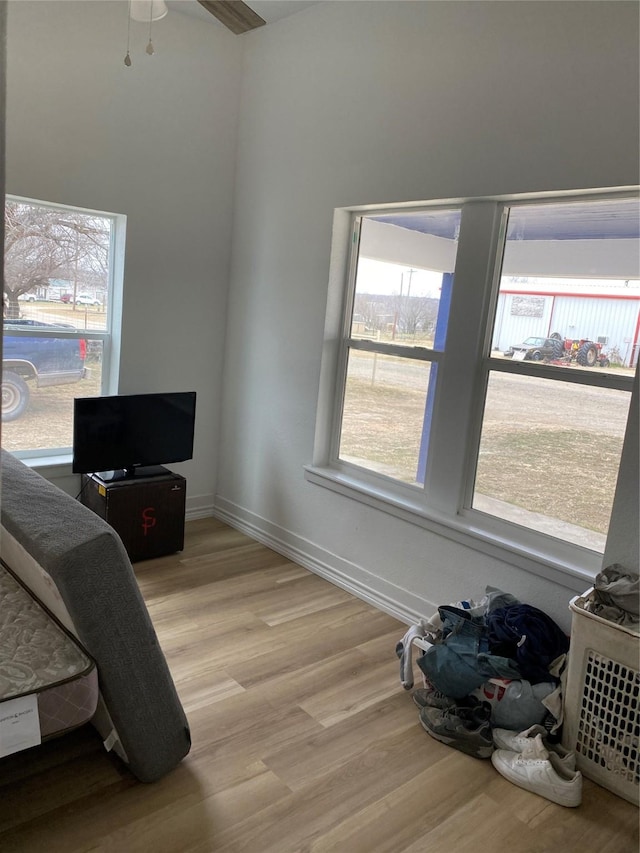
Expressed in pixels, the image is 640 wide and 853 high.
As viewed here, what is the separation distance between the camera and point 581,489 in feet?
8.70

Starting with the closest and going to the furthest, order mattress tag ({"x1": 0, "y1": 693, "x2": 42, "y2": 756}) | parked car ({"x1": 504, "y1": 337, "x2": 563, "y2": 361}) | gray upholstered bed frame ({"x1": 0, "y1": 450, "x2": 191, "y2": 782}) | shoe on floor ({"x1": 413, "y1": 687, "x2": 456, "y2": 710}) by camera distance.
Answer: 1. mattress tag ({"x1": 0, "y1": 693, "x2": 42, "y2": 756})
2. gray upholstered bed frame ({"x1": 0, "y1": 450, "x2": 191, "y2": 782})
3. shoe on floor ({"x1": 413, "y1": 687, "x2": 456, "y2": 710})
4. parked car ({"x1": 504, "y1": 337, "x2": 563, "y2": 361})

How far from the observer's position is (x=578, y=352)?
262cm

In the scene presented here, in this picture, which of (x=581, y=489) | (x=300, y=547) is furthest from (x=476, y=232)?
(x=300, y=547)

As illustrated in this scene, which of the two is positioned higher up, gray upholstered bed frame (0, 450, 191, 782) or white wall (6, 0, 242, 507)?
white wall (6, 0, 242, 507)

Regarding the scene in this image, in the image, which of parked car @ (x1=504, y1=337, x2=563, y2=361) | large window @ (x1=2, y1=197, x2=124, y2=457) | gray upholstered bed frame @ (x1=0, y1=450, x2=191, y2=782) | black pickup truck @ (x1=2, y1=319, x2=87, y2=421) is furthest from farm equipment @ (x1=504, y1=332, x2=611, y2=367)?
black pickup truck @ (x1=2, y1=319, x2=87, y2=421)

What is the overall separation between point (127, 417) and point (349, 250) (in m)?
1.55

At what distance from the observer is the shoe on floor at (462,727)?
2291 millimetres

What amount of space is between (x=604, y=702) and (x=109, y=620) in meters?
1.65

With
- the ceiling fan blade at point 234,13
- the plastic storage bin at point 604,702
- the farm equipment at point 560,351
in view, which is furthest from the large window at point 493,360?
the ceiling fan blade at point 234,13

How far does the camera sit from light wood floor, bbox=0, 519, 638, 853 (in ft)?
6.15

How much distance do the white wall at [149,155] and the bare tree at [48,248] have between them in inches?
5.5

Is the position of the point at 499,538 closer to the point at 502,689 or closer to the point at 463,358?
the point at 502,689

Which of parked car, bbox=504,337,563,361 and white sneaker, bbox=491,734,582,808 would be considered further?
parked car, bbox=504,337,563,361

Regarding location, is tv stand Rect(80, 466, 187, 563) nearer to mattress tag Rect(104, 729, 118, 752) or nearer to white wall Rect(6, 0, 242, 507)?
white wall Rect(6, 0, 242, 507)
